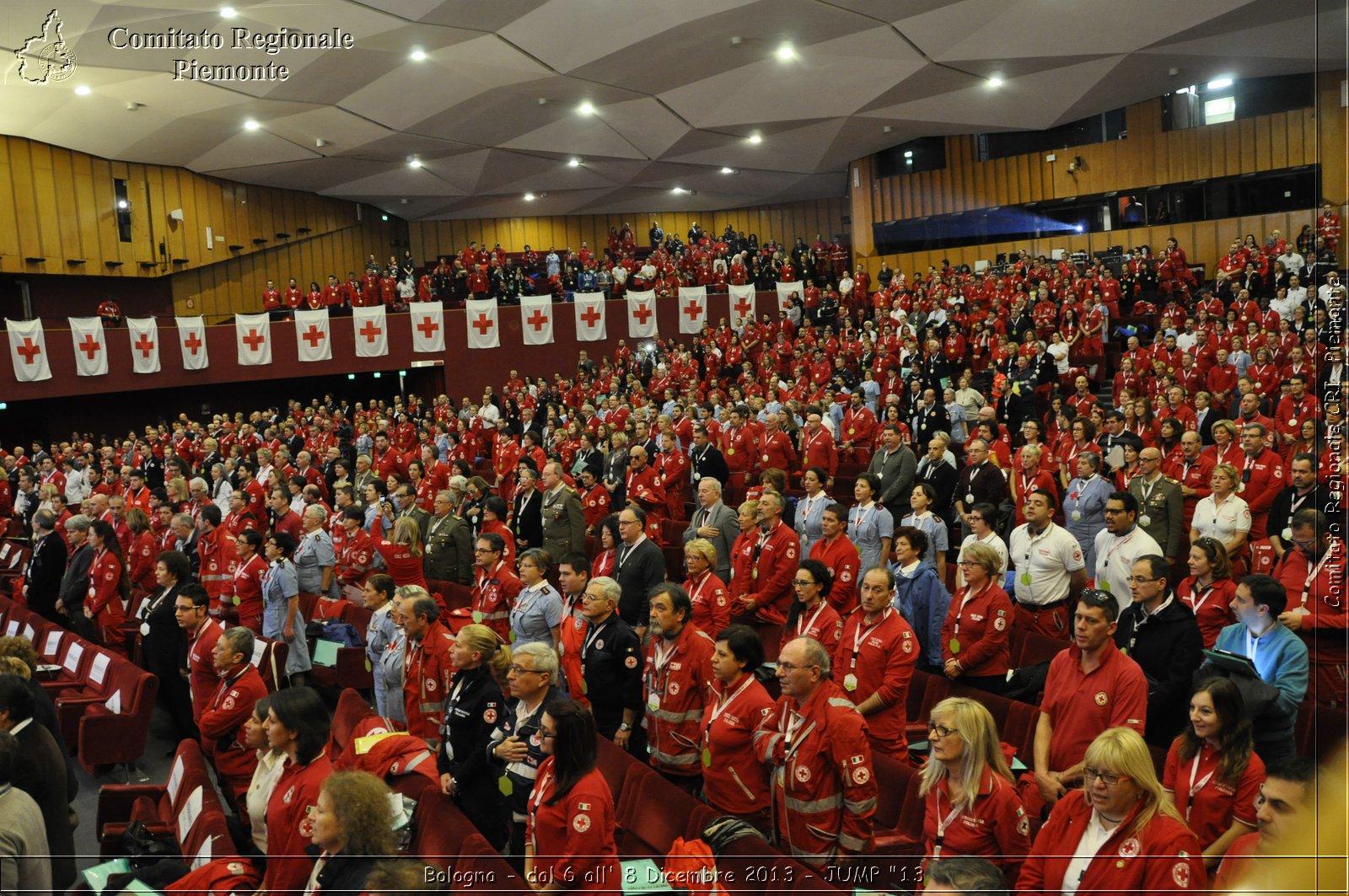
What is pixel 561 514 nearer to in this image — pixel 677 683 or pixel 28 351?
pixel 677 683

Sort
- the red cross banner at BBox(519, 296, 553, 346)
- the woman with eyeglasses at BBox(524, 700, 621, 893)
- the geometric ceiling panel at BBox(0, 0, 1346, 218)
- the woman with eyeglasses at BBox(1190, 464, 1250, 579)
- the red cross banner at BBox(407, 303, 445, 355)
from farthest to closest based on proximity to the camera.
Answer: the red cross banner at BBox(519, 296, 553, 346), the red cross banner at BBox(407, 303, 445, 355), the geometric ceiling panel at BBox(0, 0, 1346, 218), the woman with eyeglasses at BBox(1190, 464, 1250, 579), the woman with eyeglasses at BBox(524, 700, 621, 893)

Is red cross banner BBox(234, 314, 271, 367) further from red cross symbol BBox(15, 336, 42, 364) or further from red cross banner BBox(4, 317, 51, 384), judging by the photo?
red cross symbol BBox(15, 336, 42, 364)

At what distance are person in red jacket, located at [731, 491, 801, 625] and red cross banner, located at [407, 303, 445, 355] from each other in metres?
16.6

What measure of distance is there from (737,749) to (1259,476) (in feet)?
16.1

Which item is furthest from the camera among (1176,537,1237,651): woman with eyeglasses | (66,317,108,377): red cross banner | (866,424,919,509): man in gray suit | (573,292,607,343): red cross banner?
(573,292,607,343): red cross banner

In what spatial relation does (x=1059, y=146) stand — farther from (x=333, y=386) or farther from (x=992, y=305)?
(x=333, y=386)

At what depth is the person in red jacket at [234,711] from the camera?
15.8 feet

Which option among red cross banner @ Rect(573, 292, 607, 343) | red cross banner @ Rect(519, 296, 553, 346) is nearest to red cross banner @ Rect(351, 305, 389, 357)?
red cross banner @ Rect(519, 296, 553, 346)

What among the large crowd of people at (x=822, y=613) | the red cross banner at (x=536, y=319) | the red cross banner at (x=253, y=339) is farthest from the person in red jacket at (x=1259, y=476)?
the red cross banner at (x=253, y=339)

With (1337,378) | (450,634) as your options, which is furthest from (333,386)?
(1337,378)

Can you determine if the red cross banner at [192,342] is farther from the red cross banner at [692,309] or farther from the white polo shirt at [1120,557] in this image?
the white polo shirt at [1120,557]

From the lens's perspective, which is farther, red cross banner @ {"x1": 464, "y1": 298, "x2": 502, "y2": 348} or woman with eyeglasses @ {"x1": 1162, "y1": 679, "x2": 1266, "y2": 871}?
red cross banner @ {"x1": 464, "y1": 298, "x2": 502, "y2": 348}

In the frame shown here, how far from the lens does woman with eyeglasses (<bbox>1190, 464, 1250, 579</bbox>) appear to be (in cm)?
611

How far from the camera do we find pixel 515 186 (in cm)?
2675
